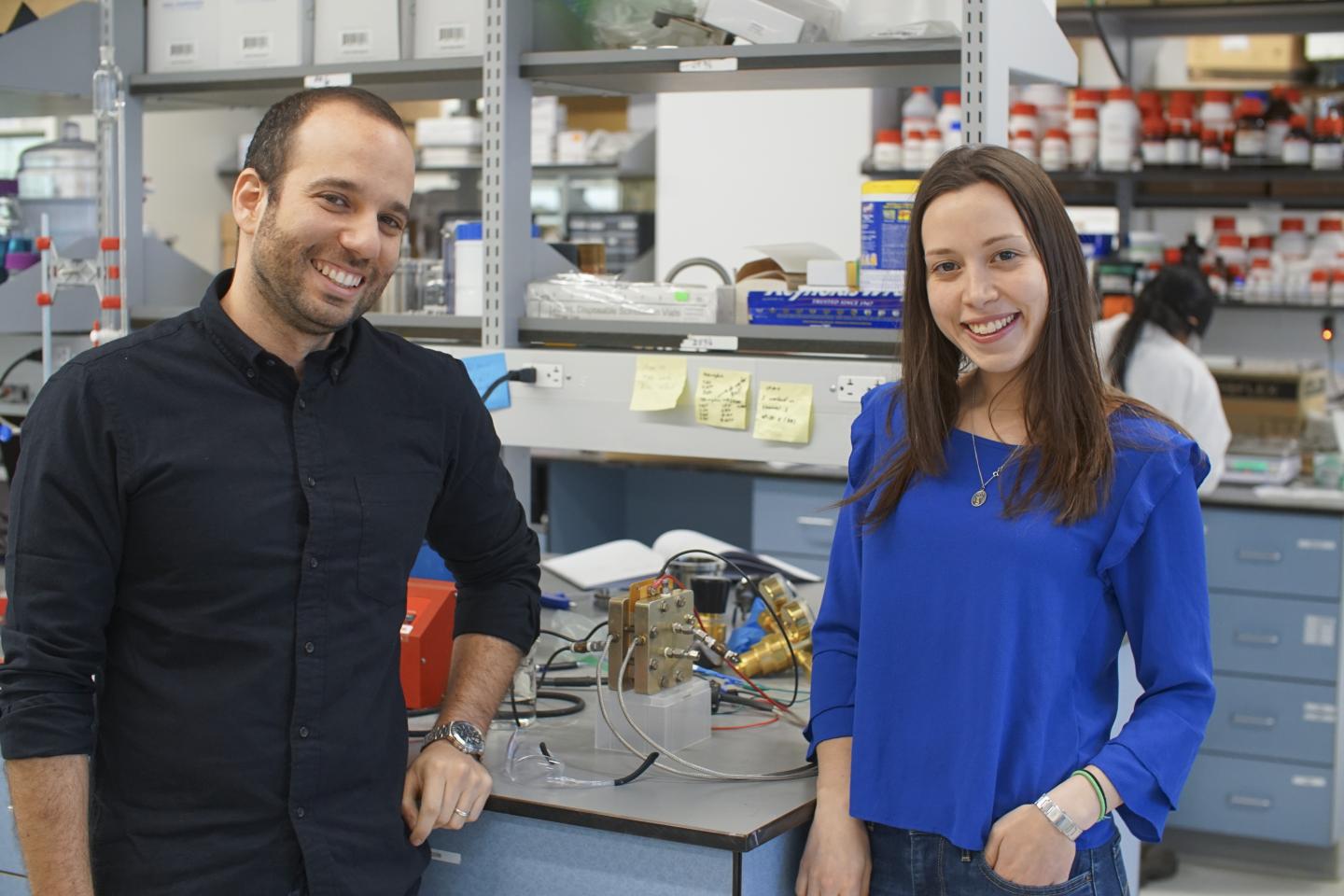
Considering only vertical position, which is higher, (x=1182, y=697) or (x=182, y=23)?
(x=182, y=23)

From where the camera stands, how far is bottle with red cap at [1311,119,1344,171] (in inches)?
172

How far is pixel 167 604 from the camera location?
1.30 m

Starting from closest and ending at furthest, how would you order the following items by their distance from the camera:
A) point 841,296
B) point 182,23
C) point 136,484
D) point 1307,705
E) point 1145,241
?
1. point 136,484
2. point 841,296
3. point 182,23
4. point 1307,705
5. point 1145,241

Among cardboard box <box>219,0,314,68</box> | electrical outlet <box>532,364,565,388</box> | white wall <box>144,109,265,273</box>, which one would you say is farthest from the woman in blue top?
white wall <box>144,109,265,273</box>

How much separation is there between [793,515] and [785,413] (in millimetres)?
2160

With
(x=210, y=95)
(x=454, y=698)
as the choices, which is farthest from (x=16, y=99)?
(x=454, y=698)

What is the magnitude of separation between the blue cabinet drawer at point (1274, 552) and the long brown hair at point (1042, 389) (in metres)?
2.30

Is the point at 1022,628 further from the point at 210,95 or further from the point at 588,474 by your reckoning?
the point at 588,474

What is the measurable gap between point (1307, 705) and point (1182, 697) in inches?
98.8

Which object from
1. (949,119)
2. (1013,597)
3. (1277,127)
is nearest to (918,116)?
(949,119)

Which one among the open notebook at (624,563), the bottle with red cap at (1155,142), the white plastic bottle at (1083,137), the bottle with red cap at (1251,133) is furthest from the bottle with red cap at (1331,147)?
the open notebook at (624,563)

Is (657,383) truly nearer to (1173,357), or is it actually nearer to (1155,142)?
(1173,357)

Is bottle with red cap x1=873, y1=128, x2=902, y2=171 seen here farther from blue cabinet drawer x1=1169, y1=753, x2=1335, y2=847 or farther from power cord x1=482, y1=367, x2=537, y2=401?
power cord x1=482, y1=367, x2=537, y2=401

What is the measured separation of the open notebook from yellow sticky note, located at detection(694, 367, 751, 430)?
44cm
